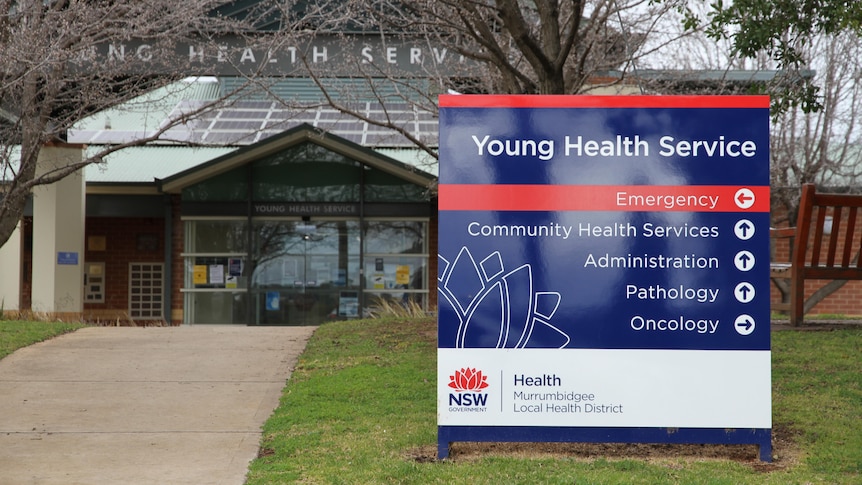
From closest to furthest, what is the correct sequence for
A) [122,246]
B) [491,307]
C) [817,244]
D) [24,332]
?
[491,307] → [817,244] → [24,332] → [122,246]

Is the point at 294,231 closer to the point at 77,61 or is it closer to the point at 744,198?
the point at 77,61

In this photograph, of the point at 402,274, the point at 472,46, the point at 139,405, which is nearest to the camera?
the point at 139,405

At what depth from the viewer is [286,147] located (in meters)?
21.1

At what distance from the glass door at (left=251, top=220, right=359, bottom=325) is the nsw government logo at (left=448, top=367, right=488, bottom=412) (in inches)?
589

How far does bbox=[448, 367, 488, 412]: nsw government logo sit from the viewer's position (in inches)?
254

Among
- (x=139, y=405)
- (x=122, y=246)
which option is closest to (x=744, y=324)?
(x=139, y=405)

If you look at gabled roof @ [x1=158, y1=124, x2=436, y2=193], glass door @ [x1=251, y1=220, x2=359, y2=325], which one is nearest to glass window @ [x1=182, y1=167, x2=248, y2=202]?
gabled roof @ [x1=158, y1=124, x2=436, y2=193]

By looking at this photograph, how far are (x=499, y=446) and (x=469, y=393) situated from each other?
82 cm

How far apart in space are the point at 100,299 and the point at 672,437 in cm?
2045

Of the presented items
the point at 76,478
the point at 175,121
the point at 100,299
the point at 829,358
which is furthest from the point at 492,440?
the point at 100,299

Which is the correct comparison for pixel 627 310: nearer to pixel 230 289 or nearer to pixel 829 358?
pixel 829 358

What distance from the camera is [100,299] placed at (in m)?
24.4

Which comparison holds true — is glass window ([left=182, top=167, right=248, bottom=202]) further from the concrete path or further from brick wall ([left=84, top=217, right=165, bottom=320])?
the concrete path

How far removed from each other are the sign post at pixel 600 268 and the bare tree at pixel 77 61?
6531 mm
